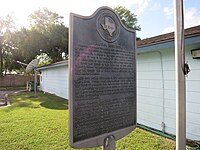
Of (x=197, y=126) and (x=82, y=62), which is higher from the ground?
(x=82, y=62)

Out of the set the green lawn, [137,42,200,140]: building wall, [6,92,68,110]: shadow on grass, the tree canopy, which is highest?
the tree canopy

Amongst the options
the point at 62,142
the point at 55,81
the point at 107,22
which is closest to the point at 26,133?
the point at 62,142

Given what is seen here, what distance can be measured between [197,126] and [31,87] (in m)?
17.3

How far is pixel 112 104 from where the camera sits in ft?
7.82

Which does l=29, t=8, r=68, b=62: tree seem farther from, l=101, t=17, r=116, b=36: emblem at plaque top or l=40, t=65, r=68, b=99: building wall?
l=101, t=17, r=116, b=36: emblem at plaque top

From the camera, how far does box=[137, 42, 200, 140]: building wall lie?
4.14m

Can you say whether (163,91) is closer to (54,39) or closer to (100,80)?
(100,80)

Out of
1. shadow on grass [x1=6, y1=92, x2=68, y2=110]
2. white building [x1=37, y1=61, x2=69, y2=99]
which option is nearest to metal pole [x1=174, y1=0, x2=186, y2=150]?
shadow on grass [x1=6, y1=92, x2=68, y2=110]

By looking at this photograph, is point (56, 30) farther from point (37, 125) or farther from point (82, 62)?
point (82, 62)

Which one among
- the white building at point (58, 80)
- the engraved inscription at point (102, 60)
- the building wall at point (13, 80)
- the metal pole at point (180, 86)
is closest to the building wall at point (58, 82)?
the white building at point (58, 80)

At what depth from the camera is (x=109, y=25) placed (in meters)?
2.38

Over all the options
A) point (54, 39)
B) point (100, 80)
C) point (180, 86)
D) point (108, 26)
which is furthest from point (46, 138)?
point (54, 39)

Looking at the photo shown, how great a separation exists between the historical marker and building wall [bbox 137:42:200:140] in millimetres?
2226

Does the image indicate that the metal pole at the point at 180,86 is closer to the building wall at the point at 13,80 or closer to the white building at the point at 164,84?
the white building at the point at 164,84
